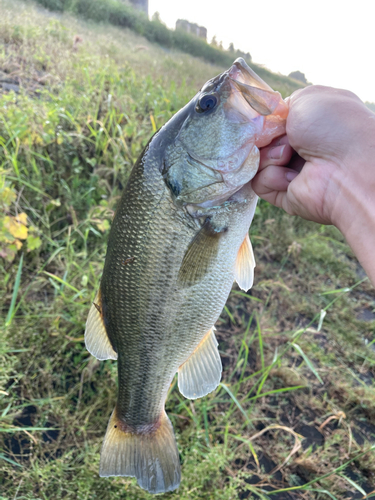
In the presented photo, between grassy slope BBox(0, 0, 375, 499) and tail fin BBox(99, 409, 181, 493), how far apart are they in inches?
17.1

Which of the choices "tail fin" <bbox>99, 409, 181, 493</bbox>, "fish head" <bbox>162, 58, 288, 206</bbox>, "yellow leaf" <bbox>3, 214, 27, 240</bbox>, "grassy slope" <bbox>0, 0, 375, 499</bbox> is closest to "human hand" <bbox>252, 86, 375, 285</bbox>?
"fish head" <bbox>162, 58, 288, 206</bbox>

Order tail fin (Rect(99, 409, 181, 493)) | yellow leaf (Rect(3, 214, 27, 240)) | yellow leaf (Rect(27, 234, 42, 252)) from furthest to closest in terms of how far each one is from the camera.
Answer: yellow leaf (Rect(27, 234, 42, 252))
yellow leaf (Rect(3, 214, 27, 240))
tail fin (Rect(99, 409, 181, 493))

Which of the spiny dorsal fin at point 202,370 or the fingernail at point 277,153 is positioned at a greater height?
the fingernail at point 277,153

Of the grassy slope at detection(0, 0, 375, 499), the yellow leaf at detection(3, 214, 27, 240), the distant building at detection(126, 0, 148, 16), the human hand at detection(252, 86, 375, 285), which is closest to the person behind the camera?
the human hand at detection(252, 86, 375, 285)

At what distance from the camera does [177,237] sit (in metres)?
1.19

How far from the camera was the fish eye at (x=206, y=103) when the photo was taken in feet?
3.91

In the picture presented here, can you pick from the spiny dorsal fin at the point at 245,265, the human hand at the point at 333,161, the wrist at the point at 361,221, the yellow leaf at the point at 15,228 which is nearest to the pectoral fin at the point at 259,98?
the human hand at the point at 333,161

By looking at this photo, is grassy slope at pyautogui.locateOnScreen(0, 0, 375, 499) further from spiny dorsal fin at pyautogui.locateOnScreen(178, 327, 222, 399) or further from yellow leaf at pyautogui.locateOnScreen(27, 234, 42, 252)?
spiny dorsal fin at pyautogui.locateOnScreen(178, 327, 222, 399)

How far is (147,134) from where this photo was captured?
3531 mm

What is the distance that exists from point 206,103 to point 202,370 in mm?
1187

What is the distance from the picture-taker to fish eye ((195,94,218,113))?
3.91 feet

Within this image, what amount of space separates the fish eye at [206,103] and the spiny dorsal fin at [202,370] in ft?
3.18

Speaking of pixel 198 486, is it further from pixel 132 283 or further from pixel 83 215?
pixel 83 215

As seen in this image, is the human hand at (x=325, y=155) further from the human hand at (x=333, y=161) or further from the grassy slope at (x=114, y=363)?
the grassy slope at (x=114, y=363)
